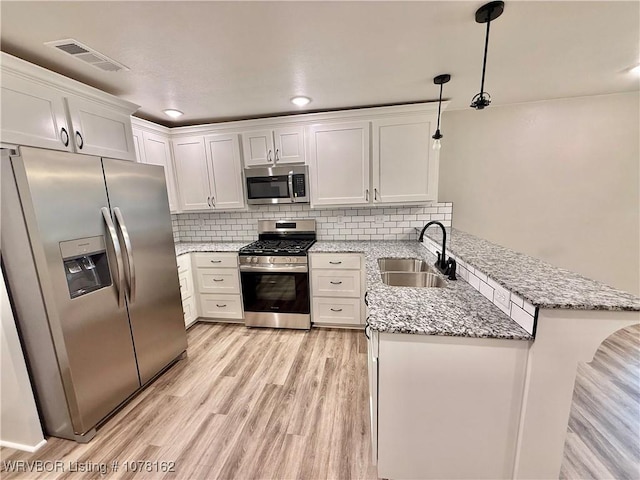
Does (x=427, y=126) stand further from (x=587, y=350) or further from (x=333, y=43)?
(x=587, y=350)

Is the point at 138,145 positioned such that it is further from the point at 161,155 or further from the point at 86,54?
the point at 86,54

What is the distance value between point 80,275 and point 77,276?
21mm

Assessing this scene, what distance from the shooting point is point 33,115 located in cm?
159

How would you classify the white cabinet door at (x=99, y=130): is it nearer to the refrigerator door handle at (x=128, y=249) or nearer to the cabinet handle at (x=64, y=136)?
the cabinet handle at (x=64, y=136)

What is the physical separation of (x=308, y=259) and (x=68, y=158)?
2.02 meters

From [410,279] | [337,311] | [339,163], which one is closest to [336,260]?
[337,311]

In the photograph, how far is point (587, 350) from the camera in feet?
3.33

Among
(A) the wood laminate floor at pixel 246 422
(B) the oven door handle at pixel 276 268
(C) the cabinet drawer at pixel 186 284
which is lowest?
(A) the wood laminate floor at pixel 246 422

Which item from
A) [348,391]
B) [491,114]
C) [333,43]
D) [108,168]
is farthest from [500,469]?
[491,114]

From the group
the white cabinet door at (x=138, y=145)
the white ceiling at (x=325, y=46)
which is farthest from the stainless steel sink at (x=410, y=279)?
the white cabinet door at (x=138, y=145)

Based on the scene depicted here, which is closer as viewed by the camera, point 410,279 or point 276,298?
point 410,279

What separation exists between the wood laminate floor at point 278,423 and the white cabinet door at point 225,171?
5.75ft

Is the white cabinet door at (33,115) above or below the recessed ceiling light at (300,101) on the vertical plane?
below

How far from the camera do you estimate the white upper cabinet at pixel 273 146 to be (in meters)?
2.87
